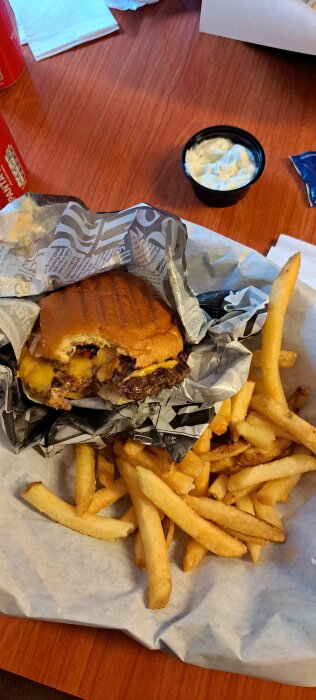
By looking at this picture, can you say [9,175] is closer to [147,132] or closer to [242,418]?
[147,132]

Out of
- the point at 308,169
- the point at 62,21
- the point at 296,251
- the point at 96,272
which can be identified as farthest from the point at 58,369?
the point at 62,21

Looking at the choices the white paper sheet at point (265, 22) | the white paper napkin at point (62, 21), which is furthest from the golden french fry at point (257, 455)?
the white paper napkin at point (62, 21)

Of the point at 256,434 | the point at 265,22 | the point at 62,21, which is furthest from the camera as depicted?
the point at 62,21

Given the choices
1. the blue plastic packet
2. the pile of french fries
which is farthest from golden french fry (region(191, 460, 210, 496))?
the blue plastic packet

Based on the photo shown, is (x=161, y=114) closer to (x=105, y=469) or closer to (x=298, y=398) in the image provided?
(x=298, y=398)

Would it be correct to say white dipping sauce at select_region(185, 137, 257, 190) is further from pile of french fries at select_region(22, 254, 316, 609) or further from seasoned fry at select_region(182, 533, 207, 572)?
seasoned fry at select_region(182, 533, 207, 572)

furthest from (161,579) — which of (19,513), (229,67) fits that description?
(229,67)
